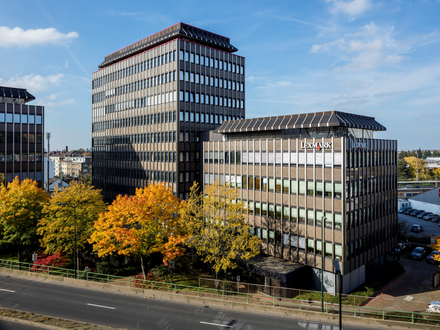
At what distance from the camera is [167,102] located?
61.8m

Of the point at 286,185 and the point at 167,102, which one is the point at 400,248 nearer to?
the point at 286,185

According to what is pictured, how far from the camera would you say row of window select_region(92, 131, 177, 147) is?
61.4 m

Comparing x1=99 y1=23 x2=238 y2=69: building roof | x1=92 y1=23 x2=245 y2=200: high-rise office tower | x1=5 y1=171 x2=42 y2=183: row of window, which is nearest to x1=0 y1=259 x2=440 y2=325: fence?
x1=5 y1=171 x2=42 y2=183: row of window

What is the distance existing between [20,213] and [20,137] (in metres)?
29.0

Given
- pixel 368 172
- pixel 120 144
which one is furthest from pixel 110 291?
pixel 120 144

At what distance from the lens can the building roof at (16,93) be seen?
67.4 meters

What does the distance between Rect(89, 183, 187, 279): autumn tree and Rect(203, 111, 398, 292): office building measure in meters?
11.6

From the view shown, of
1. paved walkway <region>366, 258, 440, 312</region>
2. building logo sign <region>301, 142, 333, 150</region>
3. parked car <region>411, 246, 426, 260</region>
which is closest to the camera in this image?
paved walkway <region>366, 258, 440, 312</region>

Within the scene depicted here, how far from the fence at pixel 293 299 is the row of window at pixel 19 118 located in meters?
30.8

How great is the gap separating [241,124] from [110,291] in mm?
29826

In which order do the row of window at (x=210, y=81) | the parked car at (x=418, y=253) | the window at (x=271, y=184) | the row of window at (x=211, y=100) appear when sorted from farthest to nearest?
the row of window at (x=211, y=100)
the row of window at (x=210, y=81)
the parked car at (x=418, y=253)
the window at (x=271, y=184)

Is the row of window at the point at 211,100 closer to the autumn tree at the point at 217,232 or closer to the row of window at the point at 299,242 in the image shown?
the autumn tree at the point at 217,232

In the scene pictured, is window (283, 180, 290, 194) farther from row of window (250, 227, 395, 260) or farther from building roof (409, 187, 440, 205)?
building roof (409, 187, 440, 205)

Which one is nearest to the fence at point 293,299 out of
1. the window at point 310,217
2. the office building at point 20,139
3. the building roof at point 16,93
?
the window at point 310,217
